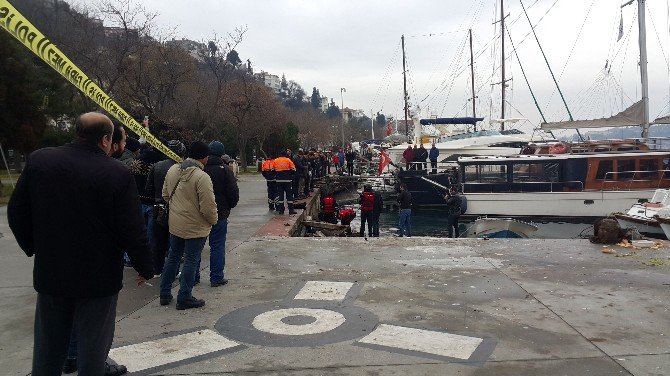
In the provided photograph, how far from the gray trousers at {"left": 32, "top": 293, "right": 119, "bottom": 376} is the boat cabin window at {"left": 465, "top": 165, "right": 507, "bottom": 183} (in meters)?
18.1

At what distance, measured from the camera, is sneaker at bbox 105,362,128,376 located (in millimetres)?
3814

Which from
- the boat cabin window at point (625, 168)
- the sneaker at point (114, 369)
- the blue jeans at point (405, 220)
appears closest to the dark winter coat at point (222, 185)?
the sneaker at point (114, 369)

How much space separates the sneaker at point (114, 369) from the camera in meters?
3.81

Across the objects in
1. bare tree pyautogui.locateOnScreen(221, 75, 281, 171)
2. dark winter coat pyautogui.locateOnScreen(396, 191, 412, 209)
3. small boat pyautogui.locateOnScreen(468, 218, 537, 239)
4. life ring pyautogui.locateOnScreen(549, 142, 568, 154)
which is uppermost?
bare tree pyautogui.locateOnScreen(221, 75, 281, 171)

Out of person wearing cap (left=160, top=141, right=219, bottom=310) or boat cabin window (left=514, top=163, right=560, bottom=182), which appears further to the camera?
boat cabin window (left=514, top=163, right=560, bottom=182)

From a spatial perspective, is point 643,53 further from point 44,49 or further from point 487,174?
point 44,49

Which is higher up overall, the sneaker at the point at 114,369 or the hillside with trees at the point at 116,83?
the hillside with trees at the point at 116,83

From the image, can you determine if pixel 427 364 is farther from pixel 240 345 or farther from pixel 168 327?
pixel 168 327

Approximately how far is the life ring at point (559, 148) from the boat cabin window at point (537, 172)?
1.71m

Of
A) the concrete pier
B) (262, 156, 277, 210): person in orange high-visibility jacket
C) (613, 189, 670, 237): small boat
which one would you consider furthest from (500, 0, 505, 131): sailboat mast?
the concrete pier

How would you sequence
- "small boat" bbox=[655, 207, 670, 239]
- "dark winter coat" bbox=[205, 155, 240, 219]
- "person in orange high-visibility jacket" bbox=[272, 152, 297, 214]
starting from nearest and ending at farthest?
1. "dark winter coat" bbox=[205, 155, 240, 219]
2. "small boat" bbox=[655, 207, 670, 239]
3. "person in orange high-visibility jacket" bbox=[272, 152, 297, 214]

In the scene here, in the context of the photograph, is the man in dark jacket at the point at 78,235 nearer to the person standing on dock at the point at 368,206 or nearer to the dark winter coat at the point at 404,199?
the person standing on dock at the point at 368,206

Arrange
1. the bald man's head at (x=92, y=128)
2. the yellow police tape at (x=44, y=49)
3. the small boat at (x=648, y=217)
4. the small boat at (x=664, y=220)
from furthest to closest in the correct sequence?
the small boat at (x=648, y=217) → the small boat at (x=664, y=220) → the yellow police tape at (x=44, y=49) → the bald man's head at (x=92, y=128)

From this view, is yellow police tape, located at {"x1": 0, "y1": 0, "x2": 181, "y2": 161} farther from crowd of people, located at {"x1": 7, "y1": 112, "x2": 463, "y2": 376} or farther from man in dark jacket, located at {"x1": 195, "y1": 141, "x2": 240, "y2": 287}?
man in dark jacket, located at {"x1": 195, "y1": 141, "x2": 240, "y2": 287}
